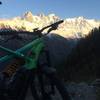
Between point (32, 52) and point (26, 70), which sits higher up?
point (32, 52)

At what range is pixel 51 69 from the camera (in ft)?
20.1

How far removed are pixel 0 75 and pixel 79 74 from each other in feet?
25.3

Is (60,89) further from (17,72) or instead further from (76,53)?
(76,53)

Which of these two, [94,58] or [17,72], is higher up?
[94,58]

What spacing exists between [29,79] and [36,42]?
46 cm

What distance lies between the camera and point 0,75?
21.1 ft

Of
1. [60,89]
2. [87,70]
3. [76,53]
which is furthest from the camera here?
[76,53]

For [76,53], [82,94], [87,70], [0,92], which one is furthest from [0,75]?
[76,53]

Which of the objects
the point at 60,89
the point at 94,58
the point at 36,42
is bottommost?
the point at 60,89

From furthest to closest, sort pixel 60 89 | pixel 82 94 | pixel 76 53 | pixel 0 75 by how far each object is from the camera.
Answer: pixel 76 53 < pixel 82 94 < pixel 0 75 < pixel 60 89

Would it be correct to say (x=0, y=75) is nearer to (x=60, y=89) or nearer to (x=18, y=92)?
(x=18, y=92)

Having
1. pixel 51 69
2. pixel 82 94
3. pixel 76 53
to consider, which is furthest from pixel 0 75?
pixel 76 53

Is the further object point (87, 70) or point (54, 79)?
point (87, 70)

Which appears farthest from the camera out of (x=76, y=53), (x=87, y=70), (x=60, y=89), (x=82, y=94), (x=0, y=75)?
(x=76, y=53)
